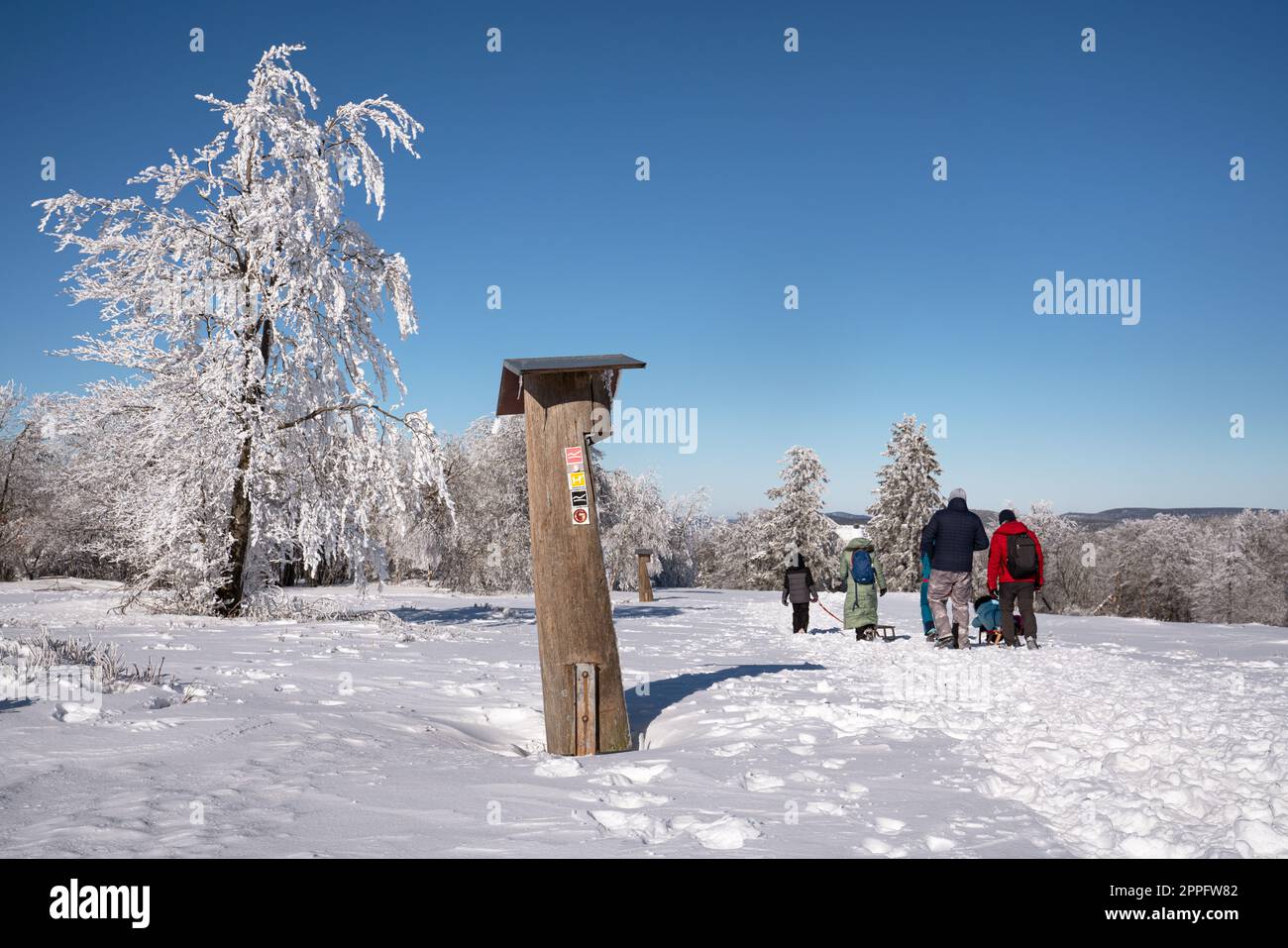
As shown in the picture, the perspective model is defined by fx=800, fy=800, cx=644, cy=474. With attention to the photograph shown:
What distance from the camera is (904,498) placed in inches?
1929

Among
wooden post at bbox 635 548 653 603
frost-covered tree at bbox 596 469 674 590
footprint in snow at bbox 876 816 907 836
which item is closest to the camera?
footprint in snow at bbox 876 816 907 836

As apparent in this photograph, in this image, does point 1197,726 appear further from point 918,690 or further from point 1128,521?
point 1128,521

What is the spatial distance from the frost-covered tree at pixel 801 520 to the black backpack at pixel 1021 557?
3890 cm

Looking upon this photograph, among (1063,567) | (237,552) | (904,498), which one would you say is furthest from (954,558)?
(1063,567)

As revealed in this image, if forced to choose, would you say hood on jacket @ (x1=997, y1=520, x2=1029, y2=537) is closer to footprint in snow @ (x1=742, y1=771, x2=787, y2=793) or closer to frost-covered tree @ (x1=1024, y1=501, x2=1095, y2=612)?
footprint in snow @ (x1=742, y1=771, x2=787, y2=793)

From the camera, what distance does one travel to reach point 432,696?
662 centimetres

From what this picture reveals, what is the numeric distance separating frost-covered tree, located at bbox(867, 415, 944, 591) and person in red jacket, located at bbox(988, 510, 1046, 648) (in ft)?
120

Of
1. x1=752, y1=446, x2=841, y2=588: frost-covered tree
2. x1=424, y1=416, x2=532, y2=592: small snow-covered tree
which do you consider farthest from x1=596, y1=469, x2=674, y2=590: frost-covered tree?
x1=752, y1=446, x2=841, y2=588: frost-covered tree

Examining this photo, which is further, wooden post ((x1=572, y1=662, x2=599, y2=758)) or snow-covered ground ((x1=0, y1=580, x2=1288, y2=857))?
wooden post ((x1=572, y1=662, x2=599, y2=758))

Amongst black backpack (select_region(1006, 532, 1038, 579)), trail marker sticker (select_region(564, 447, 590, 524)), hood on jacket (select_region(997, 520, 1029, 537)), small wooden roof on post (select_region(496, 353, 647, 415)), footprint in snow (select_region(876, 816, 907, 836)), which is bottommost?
footprint in snow (select_region(876, 816, 907, 836))

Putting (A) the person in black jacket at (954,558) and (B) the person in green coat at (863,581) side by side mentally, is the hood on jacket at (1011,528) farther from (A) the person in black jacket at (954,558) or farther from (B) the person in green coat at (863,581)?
(B) the person in green coat at (863,581)

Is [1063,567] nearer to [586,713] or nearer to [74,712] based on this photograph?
[586,713]

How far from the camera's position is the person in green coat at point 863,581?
44.0 feet

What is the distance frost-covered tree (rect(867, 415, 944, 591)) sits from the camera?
4819 cm
